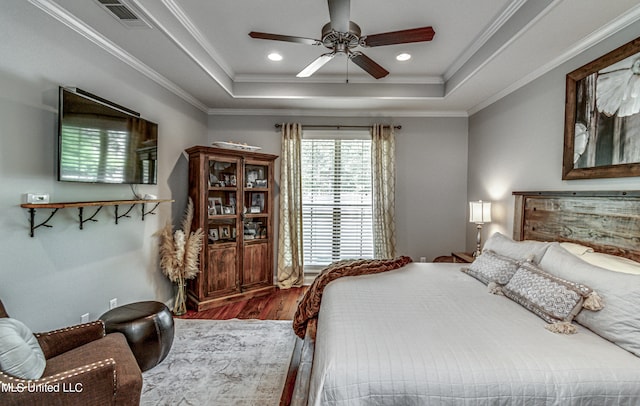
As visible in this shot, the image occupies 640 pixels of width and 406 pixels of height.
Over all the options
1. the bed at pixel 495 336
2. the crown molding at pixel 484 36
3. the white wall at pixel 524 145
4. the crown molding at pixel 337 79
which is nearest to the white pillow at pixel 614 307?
the bed at pixel 495 336

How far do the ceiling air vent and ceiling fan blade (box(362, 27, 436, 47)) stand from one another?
1.65m

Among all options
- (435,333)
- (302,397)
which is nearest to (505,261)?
(435,333)

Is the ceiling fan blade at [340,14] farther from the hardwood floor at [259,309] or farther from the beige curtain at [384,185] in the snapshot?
the hardwood floor at [259,309]

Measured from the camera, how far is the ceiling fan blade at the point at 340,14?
5.98 ft

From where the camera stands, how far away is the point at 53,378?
1.36m

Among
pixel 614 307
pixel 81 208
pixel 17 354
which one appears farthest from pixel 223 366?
pixel 614 307

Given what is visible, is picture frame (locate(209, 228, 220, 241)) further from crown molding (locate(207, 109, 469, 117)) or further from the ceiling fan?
the ceiling fan

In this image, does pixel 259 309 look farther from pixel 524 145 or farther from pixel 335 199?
pixel 524 145

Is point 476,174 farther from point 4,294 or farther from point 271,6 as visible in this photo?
point 4,294

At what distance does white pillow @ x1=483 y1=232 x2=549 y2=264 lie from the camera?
2.34 metres

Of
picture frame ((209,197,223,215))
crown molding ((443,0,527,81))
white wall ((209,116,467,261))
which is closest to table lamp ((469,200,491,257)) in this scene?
white wall ((209,116,467,261))

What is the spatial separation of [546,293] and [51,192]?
3.38m

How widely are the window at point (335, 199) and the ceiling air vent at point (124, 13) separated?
260cm

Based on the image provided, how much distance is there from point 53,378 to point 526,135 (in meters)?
4.13
